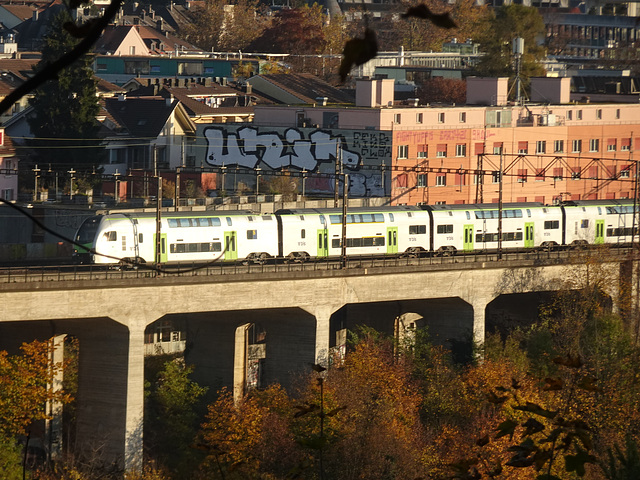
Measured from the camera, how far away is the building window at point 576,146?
80.8 meters

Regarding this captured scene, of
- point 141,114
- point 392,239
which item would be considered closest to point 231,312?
point 392,239

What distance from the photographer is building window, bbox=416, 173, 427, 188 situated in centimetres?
7196

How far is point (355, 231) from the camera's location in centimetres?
5188

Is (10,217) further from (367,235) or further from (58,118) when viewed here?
(367,235)

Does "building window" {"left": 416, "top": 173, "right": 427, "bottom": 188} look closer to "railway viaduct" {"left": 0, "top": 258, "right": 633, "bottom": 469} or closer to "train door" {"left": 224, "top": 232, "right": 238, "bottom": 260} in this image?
"railway viaduct" {"left": 0, "top": 258, "right": 633, "bottom": 469}

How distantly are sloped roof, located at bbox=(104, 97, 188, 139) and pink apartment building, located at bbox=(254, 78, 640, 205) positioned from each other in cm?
567

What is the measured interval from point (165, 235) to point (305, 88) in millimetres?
41048

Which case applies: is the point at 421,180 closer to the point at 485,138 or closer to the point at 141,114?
the point at 485,138

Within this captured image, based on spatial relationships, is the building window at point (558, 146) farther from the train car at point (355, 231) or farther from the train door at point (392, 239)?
the train door at point (392, 239)

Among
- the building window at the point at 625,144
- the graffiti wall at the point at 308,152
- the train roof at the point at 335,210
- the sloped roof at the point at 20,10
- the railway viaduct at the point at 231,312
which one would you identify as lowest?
the railway viaduct at the point at 231,312

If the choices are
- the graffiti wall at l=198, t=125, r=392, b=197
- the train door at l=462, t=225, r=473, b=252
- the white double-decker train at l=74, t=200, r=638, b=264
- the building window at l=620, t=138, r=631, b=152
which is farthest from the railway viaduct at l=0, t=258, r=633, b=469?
the building window at l=620, t=138, r=631, b=152

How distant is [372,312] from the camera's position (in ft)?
179

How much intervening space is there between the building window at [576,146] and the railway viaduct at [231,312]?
22839 millimetres

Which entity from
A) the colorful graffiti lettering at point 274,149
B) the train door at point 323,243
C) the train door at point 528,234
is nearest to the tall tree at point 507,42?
the colorful graffiti lettering at point 274,149
